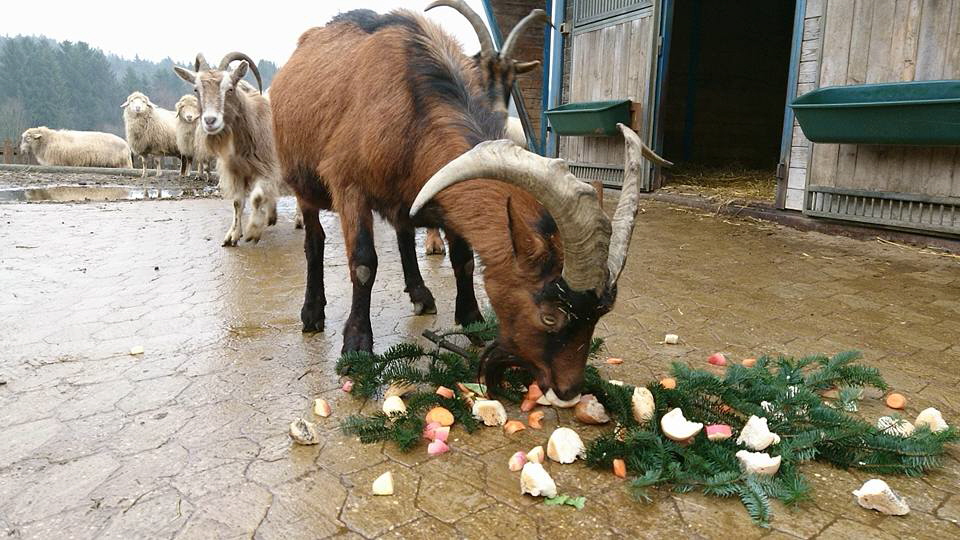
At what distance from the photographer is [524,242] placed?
8.13 ft

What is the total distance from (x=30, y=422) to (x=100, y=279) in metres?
2.78

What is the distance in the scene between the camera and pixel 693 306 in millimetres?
4355

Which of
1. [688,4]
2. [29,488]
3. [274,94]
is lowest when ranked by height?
[29,488]

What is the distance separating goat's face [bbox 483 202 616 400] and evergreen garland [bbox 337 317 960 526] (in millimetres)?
274

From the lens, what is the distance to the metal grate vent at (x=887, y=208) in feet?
18.9

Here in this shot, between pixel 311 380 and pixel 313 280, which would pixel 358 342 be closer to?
pixel 311 380

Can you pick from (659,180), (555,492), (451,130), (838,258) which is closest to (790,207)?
(838,258)

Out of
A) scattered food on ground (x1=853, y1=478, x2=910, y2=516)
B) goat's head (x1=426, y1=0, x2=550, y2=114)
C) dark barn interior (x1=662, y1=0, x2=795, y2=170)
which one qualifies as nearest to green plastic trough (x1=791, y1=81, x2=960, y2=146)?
goat's head (x1=426, y1=0, x2=550, y2=114)

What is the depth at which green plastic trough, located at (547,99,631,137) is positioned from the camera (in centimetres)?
884

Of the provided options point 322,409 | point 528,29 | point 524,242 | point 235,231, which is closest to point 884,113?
point 524,242

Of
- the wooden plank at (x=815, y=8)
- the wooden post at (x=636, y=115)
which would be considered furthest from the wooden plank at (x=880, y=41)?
the wooden post at (x=636, y=115)

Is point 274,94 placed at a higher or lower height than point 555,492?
higher

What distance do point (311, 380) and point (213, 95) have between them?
4.79 m

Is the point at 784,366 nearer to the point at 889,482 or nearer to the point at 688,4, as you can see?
the point at 889,482
